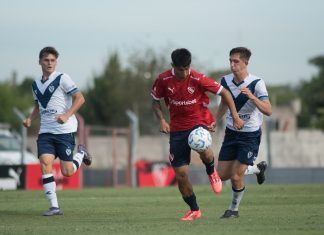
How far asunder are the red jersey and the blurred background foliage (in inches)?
1888

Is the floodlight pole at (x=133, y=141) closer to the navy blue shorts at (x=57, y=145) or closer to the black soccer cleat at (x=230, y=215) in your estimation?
the navy blue shorts at (x=57, y=145)

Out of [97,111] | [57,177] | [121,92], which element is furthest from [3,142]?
[97,111]

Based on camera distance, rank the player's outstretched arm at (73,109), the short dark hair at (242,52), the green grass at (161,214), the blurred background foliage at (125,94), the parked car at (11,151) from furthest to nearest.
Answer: the blurred background foliage at (125,94)
the parked car at (11,151)
the player's outstretched arm at (73,109)
the short dark hair at (242,52)
the green grass at (161,214)

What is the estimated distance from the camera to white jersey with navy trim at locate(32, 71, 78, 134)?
14.1 m

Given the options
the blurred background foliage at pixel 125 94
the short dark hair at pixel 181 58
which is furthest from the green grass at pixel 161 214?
the blurred background foliage at pixel 125 94

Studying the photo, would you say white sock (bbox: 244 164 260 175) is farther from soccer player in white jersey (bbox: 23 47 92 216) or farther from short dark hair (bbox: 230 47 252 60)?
soccer player in white jersey (bbox: 23 47 92 216)

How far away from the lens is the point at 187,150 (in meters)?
12.7

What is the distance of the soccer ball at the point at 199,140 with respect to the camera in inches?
488

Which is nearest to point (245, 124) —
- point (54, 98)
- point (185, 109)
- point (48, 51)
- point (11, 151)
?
point (185, 109)

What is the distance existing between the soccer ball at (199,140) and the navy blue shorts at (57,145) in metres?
2.57

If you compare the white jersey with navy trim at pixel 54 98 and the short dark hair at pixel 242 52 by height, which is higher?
the short dark hair at pixel 242 52

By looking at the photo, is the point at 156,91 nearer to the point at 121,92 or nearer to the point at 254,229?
the point at 254,229

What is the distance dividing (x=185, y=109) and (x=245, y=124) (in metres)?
A: 1.28

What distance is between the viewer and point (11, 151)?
30.3m
